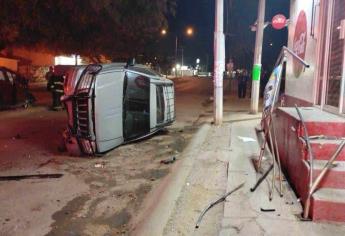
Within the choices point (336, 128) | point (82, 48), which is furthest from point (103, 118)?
point (82, 48)

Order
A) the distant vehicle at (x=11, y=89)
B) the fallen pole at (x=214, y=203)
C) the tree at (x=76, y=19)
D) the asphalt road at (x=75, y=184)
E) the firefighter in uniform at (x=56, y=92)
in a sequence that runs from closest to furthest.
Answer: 1. the fallen pole at (x=214, y=203)
2. the asphalt road at (x=75, y=184)
3. the distant vehicle at (x=11, y=89)
4. the firefighter in uniform at (x=56, y=92)
5. the tree at (x=76, y=19)

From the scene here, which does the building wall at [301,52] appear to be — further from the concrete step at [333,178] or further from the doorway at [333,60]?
the concrete step at [333,178]

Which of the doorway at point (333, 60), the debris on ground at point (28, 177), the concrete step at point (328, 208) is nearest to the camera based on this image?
the concrete step at point (328, 208)

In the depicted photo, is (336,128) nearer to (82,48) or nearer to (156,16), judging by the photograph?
(156,16)

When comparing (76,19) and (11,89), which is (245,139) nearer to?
(11,89)

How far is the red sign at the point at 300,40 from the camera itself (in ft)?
33.1

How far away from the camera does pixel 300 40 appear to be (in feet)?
35.1

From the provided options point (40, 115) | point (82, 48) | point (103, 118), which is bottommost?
point (40, 115)

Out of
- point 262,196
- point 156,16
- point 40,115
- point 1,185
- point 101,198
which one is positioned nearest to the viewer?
point 262,196

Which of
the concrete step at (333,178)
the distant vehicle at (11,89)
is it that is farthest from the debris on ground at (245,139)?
the distant vehicle at (11,89)

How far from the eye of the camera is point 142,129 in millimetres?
10164

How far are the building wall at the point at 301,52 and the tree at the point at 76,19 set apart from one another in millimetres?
8988

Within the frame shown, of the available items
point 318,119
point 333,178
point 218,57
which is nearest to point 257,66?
point 218,57

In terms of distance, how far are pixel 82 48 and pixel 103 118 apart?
67.8 feet
